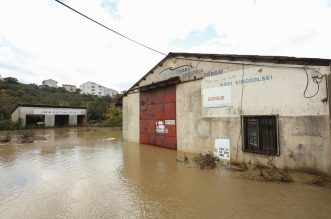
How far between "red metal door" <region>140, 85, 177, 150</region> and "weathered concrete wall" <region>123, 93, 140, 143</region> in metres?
0.68

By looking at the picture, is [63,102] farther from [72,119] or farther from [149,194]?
[149,194]

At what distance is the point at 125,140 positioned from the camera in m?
17.3

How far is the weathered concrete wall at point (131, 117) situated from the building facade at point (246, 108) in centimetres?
221

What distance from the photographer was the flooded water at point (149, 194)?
14.6 feet

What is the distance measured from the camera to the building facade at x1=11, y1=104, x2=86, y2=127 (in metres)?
33.1

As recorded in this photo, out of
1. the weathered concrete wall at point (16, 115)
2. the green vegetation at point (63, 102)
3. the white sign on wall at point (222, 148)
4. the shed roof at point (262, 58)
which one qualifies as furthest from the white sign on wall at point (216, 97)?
the weathered concrete wall at point (16, 115)

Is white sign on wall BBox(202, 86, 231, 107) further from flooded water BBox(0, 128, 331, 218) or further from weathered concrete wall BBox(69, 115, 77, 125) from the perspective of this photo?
weathered concrete wall BBox(69, 115, 77, 125)

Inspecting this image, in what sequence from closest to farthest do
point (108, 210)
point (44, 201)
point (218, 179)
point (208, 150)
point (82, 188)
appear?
point (108, 210), point (44, 201), point (82, 188), point (218, 179), point (208, 150)

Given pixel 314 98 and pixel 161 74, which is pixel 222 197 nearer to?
pixel 314 98

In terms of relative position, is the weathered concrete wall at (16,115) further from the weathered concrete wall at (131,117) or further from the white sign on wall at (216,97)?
the white sign on wall at (216,97)

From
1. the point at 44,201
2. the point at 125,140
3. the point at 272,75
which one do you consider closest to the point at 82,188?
the point at 44,201

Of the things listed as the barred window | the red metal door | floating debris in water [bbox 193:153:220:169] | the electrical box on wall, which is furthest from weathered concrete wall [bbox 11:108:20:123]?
the electrical box on wall

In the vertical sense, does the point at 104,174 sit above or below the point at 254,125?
below

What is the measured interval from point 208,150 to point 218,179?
3.40m
